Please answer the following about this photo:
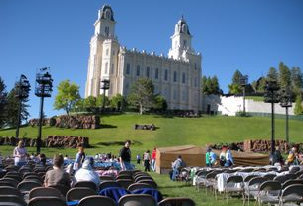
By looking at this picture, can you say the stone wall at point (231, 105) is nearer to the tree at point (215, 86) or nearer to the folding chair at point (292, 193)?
the tree at point (215, 86)

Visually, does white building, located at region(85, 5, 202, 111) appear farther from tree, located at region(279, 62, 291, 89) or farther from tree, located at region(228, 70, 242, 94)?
tree, located at region(279, 62, 291, 89)

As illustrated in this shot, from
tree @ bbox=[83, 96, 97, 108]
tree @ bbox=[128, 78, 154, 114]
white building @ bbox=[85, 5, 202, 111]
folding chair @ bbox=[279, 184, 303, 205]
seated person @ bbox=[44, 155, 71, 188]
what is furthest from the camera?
white building @ bbox=[85, 5, 202, 111]

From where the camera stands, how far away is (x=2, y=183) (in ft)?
24.6

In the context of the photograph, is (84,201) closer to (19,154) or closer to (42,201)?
(42,201)

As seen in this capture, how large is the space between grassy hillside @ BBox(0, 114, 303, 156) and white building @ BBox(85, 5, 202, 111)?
33.9 m

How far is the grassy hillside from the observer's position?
170 feet

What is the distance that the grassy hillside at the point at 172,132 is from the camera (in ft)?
170

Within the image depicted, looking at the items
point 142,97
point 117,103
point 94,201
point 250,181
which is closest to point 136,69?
point 117,103

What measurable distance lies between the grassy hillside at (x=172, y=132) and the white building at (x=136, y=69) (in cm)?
3393

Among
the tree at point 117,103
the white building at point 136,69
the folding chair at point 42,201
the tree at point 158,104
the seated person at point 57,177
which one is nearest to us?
the folding chair at point 42,201

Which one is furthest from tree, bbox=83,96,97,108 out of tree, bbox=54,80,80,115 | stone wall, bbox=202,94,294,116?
stone wall, bbox=202,94,294,116

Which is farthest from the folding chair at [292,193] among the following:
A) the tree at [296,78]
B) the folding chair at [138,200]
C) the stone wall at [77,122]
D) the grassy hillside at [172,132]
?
the tree at [296,78]

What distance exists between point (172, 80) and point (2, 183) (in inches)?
4399

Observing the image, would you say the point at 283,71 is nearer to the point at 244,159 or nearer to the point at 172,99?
the point at 172,99
